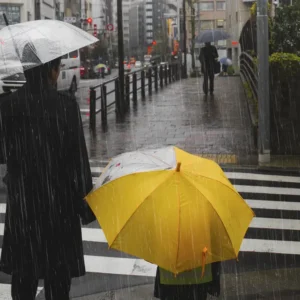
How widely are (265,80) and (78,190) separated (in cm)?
794

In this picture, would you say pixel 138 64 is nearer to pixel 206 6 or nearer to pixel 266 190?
pixel 206 6

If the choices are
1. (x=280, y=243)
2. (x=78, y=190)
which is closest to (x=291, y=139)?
(x=280, y=243)

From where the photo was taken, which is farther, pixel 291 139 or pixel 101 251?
pixel 291 139

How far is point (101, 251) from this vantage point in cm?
656

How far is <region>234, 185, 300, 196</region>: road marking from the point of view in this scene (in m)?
9.23

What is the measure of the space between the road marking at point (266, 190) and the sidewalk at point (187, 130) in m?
1.68

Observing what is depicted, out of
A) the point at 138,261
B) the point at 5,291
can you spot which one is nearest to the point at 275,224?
the point at 138,261

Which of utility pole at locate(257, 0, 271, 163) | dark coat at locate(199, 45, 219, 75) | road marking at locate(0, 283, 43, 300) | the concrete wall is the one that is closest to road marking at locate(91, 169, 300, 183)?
utility pole at locate(257, 0, 271, 163)

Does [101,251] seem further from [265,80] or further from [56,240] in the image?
[265,80]

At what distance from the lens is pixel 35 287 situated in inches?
145

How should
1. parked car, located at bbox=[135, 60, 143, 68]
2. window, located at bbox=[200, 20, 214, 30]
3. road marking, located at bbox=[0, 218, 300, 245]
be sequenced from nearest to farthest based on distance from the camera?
1. road marking, located at bbox=[0, 218, 300, 245]
2. parked car, located at bbox=[135, 60, 143, 68]
3. window, located at bbox=[200, 20, 214, 30]

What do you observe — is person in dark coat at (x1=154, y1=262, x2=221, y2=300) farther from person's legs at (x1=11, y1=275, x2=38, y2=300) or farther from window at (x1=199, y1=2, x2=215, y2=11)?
window at (x1=199, y1=2, x2=215, y2=11)

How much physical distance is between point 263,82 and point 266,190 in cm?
237

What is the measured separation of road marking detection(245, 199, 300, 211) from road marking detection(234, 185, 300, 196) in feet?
1.83
